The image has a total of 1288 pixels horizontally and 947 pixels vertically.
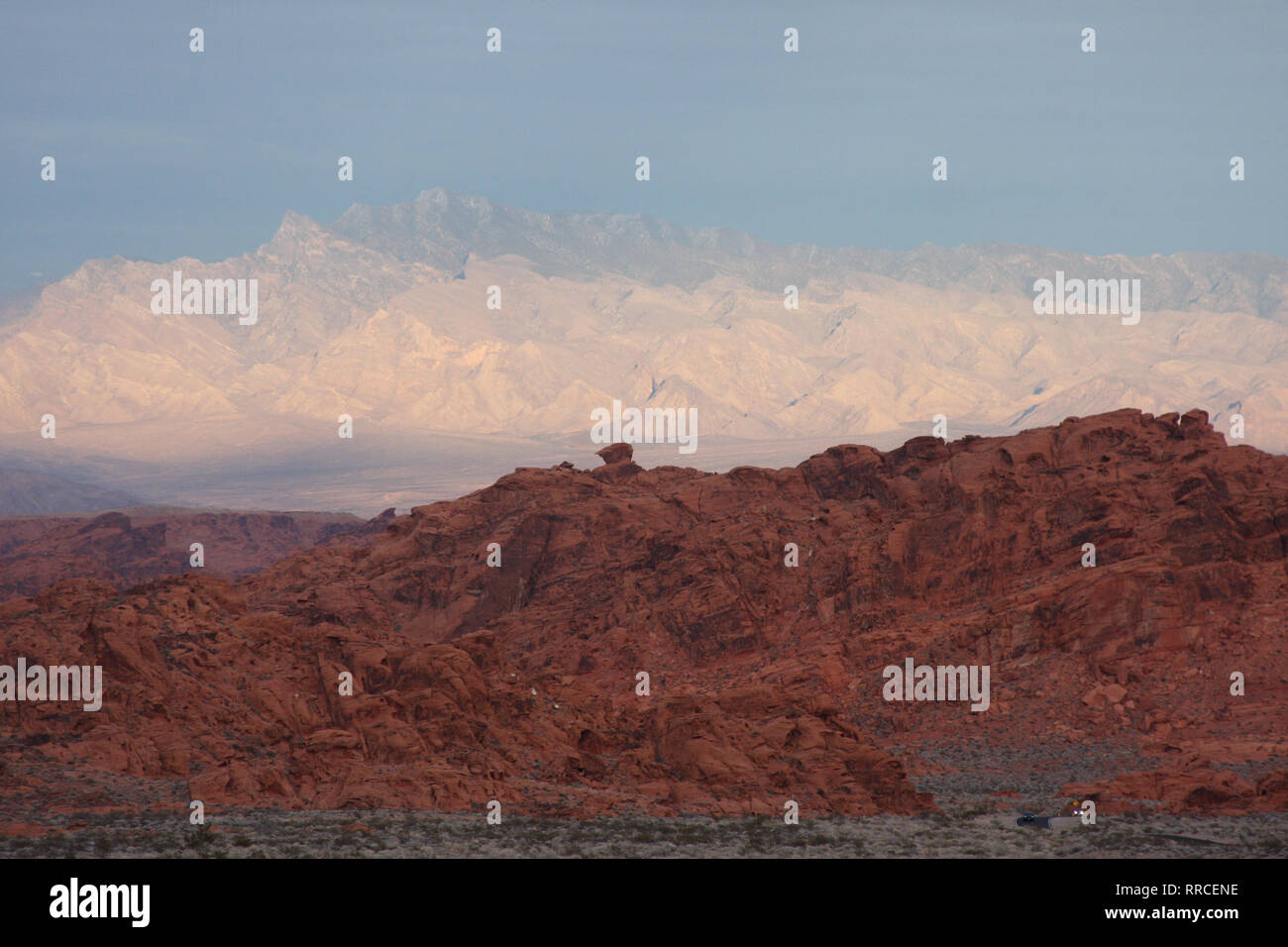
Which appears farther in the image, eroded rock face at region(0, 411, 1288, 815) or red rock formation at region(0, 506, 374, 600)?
red rock formation at region(0, 506, 374, 600)

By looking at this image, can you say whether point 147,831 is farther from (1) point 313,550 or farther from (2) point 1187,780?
(1) point 313,550

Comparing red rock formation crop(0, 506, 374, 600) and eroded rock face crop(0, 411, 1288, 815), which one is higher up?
red rock formation crop(0, 506, 374, 600)

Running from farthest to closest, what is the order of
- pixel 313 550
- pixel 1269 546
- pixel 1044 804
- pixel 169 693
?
pixel 313 550, pixel 1269 546, pixel 169 693, pixel 1044 804

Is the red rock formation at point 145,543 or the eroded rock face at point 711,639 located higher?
the red rock formation at point 145,543

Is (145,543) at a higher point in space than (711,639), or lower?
higher

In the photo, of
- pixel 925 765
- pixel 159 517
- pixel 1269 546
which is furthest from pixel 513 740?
pixel 159 517

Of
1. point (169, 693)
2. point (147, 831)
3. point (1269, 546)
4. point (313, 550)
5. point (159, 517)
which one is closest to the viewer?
point (147, 831)

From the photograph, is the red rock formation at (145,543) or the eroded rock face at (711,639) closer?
the eroded rock face at (711,639)

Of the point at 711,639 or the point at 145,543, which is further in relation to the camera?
the point at 145,543
